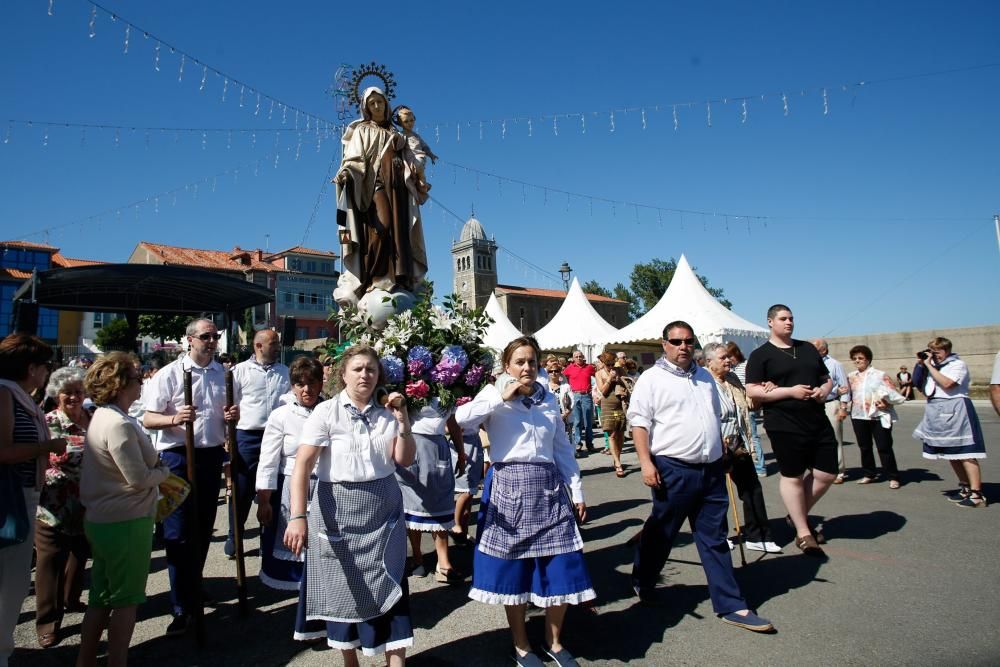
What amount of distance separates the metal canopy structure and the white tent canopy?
11.7 metres

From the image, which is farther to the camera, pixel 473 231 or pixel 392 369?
pixel 473 231

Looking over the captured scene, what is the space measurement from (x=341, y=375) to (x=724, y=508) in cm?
259

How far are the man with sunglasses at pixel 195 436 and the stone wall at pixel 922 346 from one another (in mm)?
23313

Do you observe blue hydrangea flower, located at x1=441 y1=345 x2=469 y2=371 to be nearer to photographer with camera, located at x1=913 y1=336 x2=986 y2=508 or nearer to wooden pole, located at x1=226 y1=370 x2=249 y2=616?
wooden pole, located at x1=226 y1=370 x2=249 y2=616

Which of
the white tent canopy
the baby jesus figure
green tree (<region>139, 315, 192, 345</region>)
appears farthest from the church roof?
the baby jesus figure

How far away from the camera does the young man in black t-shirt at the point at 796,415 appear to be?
4.87 metres

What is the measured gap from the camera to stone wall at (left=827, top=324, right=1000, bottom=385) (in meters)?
20.3

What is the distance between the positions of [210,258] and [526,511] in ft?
179

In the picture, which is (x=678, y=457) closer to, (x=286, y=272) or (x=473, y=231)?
(x=286, y=272)

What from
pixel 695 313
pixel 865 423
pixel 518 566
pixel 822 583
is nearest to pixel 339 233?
pixel 518 566

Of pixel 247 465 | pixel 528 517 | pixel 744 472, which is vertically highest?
pixel 247 465

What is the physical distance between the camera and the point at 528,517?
10.7 ft

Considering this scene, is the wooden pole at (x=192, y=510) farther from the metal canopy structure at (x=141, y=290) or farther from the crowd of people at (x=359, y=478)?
the metal canopy structure at (x=141, y=290)

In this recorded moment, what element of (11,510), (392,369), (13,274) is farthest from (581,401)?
(13,274)
